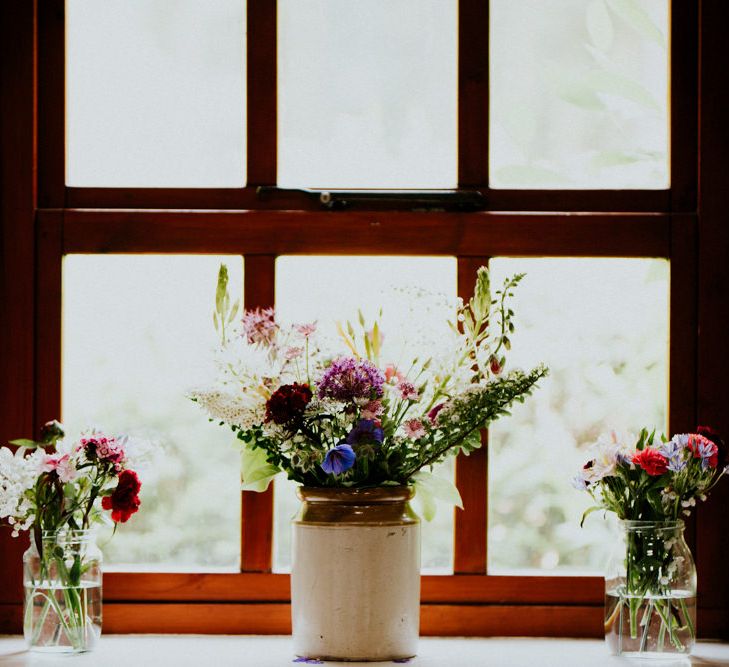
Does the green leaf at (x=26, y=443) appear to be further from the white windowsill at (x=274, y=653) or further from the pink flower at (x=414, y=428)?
the pink flower at (x=414, y=428)

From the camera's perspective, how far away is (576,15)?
1.92 m

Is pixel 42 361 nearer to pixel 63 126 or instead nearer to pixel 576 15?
pixel 63 126

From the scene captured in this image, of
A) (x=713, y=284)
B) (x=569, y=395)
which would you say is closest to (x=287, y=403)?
(x=569, y=395)

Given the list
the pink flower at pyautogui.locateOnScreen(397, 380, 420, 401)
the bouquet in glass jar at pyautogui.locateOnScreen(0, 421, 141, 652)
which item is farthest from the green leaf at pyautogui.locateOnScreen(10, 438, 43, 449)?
the pink flower at pyautogui.locateOnScreen(397, 380, 420, 401)

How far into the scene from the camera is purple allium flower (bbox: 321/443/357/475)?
1.49 meters

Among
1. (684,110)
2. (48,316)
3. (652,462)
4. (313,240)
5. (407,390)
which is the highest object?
(684,110)

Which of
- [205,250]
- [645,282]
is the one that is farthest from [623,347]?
[205,250]

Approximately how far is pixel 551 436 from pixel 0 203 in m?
1.11

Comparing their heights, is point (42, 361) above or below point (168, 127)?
below

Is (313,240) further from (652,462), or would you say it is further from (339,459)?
(652,462)

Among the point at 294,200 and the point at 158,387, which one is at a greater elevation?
the point at 294,200

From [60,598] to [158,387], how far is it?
425 millimetres

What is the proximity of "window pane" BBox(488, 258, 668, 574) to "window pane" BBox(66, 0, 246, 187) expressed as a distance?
1.95ft

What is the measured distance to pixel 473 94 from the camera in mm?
1868
